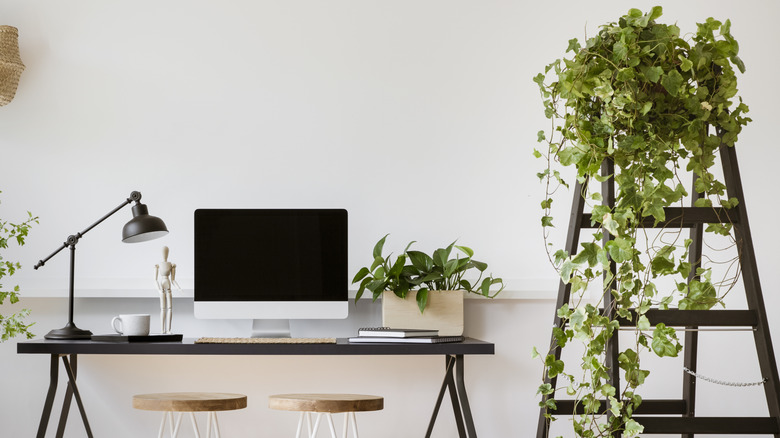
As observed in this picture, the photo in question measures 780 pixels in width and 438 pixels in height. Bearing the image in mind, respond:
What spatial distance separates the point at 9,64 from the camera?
2.98 metres

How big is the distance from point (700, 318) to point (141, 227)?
73.1 inches

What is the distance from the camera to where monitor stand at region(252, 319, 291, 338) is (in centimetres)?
285

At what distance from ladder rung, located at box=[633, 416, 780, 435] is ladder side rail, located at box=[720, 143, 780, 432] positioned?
3 cm

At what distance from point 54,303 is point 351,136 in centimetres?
137

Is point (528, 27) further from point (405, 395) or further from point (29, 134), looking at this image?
point (29, 134)

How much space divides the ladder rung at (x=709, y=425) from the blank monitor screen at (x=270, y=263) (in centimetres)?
125

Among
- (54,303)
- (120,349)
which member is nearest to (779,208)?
(120,349)

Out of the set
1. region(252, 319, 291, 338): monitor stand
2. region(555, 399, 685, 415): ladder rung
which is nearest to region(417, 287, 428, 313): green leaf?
region(252, 319, 291, 338): monitor stand

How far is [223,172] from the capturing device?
3.12m

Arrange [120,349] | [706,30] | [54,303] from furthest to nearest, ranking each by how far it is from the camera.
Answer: [54,303], [120,349], [706,30]

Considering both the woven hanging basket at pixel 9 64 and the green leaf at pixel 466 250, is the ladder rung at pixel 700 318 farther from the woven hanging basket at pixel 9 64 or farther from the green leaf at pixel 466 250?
the woven hanging basket at pixel 9 64

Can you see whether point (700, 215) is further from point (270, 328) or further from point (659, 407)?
point (270, 328)

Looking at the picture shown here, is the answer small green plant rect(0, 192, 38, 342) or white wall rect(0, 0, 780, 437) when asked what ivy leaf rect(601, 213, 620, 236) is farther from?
small green plant rect(0, 192, 38, 342)

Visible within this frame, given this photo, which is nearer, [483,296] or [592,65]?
[592,65]
